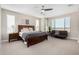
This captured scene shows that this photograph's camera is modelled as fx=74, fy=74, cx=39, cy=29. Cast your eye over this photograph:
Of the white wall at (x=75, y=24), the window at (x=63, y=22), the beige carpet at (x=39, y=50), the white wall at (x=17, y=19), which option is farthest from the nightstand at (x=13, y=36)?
the white wall at (x=75, y=24)

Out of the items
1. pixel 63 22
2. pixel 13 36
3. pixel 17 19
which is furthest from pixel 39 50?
pixel 63 22

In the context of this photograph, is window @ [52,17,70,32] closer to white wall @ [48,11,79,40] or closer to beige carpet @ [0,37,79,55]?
white wall @ [48,11,79,40]

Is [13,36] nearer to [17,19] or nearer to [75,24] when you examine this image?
[17,19]

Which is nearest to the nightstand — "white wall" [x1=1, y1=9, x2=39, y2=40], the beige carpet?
"white wall" [x1=1, y1=9, x2=39, y2=40]

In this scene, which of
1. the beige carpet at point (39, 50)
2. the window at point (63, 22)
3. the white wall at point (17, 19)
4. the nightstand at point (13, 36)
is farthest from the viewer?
the window at point (63, 22)

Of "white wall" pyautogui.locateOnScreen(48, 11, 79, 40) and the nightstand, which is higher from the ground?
"white wall" pyautogui.locateOnScreen(48, 11, 79, 40)

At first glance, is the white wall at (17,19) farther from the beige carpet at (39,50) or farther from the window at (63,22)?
the window at (63,22)

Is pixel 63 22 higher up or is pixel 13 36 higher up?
pixel 63 22

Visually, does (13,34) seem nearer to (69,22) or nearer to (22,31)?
(22,31)

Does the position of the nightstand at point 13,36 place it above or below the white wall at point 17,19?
below

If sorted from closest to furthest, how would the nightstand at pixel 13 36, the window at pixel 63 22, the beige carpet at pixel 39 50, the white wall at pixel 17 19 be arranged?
1. the beige carpet at pixel 39 50
2. the white wall at pixel 17 19
3. the nightstand at pixel 13 36
4. the window at pixel 63 22

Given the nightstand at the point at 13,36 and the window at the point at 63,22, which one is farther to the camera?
the window at the point at 63,22

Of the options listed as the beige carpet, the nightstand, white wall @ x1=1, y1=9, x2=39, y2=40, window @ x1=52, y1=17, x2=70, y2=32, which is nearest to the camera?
the beige carpet
